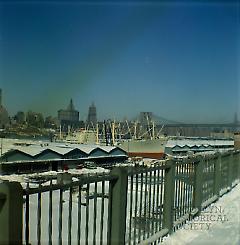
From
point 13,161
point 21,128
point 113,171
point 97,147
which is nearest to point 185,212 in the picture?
point 113,171

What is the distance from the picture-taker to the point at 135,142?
92.6 feet

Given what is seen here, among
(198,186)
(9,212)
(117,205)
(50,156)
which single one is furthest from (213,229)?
(50,156)

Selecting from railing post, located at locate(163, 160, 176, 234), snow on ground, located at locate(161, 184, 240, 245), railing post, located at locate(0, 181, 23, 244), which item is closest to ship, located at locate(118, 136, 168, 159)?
snow on ground, located at locate(161, 184, 240, 245)

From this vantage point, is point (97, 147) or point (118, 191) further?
point (97, 147)

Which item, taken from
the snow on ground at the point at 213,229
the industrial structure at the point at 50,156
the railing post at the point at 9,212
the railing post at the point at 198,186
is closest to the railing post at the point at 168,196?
the snow on ground at the point at 213,229

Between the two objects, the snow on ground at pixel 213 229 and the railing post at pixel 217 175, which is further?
the railing post at pixel 217 175

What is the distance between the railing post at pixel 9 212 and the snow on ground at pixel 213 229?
1807 mm

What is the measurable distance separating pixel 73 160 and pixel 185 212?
15.6m

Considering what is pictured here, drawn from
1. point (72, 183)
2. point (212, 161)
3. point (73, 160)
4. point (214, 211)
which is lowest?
point (73, 160)

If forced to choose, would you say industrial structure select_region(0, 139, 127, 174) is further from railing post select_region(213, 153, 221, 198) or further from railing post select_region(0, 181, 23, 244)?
railing post select_region(0, 181, 23, 244)

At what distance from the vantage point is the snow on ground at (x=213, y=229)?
2902 mm

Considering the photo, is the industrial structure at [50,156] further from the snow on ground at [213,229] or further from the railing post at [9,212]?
the railing post at [9,212]

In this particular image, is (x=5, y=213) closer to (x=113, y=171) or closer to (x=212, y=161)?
(x=113, y=171)

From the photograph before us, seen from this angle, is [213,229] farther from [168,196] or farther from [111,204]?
[111,204]
